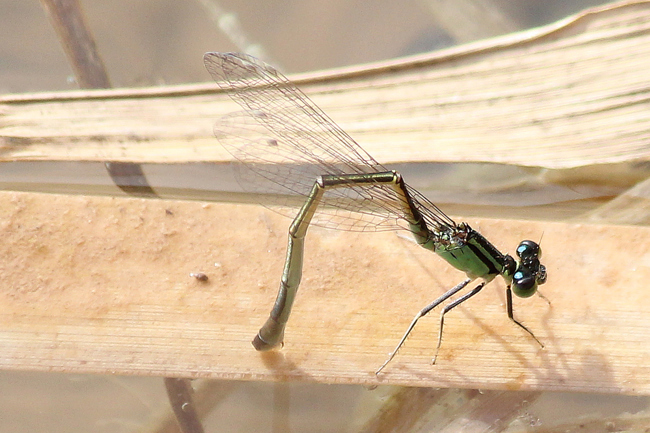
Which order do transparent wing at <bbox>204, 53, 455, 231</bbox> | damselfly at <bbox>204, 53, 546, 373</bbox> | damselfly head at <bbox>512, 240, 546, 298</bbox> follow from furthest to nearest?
transparent wing at <bbox>204, 53, 455, 231</bbox>
damselfly at <bbox>204, 53, 546, 373</bbox>
damselfly head at <bbox>512, 240, 546, 298</bbox>

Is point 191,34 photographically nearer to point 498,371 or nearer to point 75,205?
point 75,205

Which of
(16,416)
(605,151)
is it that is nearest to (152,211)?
(16,416)

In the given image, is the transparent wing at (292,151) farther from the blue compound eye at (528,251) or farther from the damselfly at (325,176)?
the blue compound eye at (528,251)

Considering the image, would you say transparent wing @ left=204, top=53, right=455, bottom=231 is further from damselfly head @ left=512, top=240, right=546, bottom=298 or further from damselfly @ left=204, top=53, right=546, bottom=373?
Result: damselfly head @ left=512, top=240, right=546, bottom=298

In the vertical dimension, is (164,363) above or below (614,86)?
below

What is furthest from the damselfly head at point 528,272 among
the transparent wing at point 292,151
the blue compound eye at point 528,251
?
the transparent wing at point 292,151

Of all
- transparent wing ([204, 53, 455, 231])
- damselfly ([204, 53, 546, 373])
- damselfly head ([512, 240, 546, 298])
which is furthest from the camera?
transparent wing ([204, 53, 455, 231])

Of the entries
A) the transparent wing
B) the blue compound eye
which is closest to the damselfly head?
the blue compound eye
